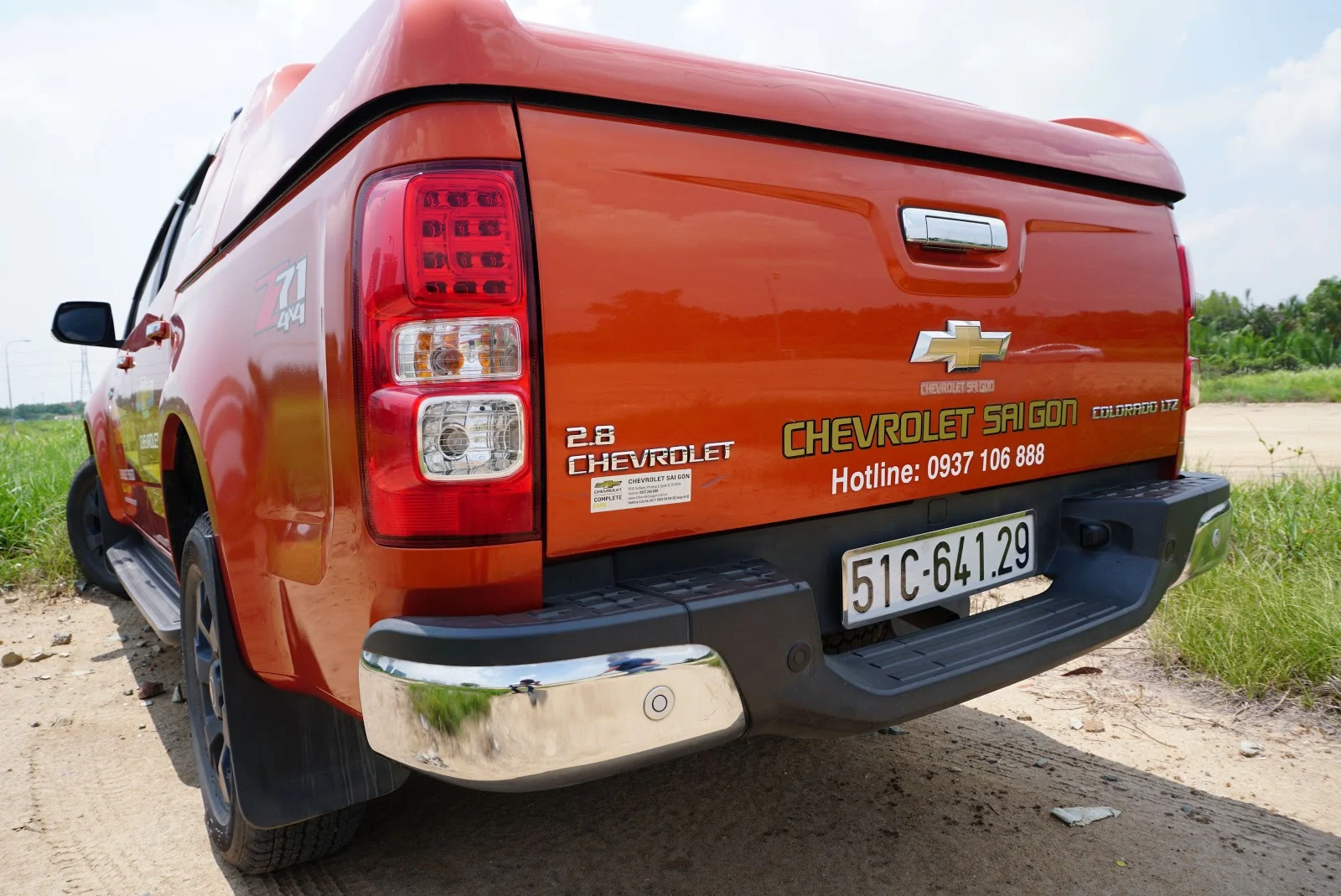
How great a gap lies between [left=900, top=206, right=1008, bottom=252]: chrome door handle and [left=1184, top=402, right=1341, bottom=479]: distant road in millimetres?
4190

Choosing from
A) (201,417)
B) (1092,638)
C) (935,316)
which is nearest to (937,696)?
(1092,638)

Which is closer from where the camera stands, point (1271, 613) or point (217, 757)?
point (217, 757)

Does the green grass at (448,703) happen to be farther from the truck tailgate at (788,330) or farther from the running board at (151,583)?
the running board at (151,583)

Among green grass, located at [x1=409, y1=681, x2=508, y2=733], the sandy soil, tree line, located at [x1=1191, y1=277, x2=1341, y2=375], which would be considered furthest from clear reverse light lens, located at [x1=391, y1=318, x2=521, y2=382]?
tree line, located at [x1=1191, y1=277, x2=1341, y2=375]

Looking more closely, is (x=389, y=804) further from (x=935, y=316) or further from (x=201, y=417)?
(x=935, y=316)

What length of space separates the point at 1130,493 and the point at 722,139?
146cm

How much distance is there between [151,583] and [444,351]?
2.67 metres

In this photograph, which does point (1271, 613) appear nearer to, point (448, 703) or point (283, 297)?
point (448, 703)

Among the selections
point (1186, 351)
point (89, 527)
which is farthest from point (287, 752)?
point (89, 527)

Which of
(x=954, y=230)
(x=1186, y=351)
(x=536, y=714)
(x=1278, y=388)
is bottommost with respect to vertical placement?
(x=1278, y=388)

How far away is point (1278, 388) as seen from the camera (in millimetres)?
19156

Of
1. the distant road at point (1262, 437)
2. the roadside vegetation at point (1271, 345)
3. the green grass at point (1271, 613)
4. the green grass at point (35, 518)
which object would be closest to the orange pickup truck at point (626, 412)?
the green grass at point (1271, 613)

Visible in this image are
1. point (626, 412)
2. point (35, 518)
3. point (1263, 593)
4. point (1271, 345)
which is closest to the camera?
point (626, 412)

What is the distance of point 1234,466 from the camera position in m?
8.05
